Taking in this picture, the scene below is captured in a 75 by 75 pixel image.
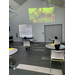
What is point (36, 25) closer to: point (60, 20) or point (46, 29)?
point (46, 29)

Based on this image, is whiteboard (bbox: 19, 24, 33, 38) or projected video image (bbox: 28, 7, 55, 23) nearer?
projected video image (bbox: 28, 7, 55, 23)

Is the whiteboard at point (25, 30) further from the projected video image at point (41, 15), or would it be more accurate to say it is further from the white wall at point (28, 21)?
the projected video image at point (41, 15)

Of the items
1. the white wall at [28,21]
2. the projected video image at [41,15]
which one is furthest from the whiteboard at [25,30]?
the projected video image at [41,15]

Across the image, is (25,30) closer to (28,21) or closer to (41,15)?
(28,21)

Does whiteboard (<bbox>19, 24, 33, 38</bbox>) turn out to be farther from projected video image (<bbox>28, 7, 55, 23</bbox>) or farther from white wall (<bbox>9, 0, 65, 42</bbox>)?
projected video image (<bbox>28, 7, 55, 23</bbox>)

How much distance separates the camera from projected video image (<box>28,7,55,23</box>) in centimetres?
808

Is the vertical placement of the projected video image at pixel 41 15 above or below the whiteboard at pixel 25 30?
above

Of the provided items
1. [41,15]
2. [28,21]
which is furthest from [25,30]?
[41,15]

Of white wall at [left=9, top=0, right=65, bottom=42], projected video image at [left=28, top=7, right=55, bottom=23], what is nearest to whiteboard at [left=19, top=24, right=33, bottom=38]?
white wall at [left=9, top=0, right=65, bottom=42]

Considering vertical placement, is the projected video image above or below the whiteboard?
above

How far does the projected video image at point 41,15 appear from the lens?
26.5 feet
